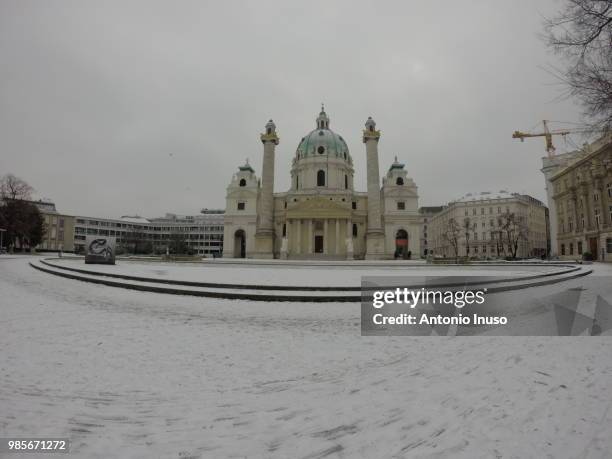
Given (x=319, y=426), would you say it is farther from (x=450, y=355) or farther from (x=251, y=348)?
(x=450, y=355)

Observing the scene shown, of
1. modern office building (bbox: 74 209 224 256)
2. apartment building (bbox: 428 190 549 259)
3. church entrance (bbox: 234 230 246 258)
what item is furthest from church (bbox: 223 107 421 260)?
modern office building (bbox: 74 209 224 256)

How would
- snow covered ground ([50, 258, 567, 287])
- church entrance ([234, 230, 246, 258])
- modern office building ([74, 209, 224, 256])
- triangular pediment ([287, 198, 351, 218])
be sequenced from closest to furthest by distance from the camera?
1. snow covered ground ([50, 258, 567, 287])
2. triangular pediment ([287, 198, 351, 218])
3. church entrance ([234, 230, 246, 258])
4. modern office building ([74, 209, 224, 256])

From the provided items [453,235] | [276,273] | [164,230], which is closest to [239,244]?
[453,235]

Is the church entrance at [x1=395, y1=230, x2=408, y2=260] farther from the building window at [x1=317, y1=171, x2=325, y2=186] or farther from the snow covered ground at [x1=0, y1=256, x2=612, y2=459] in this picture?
the snow covered ground at [x1=0, y1=256, x2=612, y2=459]

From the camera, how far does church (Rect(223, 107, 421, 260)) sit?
174 feet

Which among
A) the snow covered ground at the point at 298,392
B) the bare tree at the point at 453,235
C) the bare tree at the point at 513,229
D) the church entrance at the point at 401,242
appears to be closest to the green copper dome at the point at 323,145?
the church entrance at the point at 401,242

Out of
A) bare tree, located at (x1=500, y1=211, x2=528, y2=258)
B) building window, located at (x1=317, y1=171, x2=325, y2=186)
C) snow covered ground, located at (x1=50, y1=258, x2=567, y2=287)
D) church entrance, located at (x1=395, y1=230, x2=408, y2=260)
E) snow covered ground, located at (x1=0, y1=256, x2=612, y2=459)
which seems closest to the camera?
snow covered ground, located at (x1=0, y1=256, x2=612, y2=459)

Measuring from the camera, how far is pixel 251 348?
Answer: 16.5 ft

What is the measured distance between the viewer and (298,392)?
3.42m

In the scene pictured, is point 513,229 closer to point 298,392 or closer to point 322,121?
point 322,121

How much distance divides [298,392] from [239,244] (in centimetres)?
6155

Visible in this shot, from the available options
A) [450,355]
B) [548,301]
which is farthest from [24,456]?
[548,301]

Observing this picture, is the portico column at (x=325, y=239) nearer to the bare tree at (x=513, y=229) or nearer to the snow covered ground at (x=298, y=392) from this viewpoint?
the bare tree at (x=513, y=229)

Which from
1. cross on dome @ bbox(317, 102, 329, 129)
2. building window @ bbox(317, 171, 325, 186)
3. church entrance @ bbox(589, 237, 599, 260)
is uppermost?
cross on dome @ bbox(317, 102, 329, 129)
